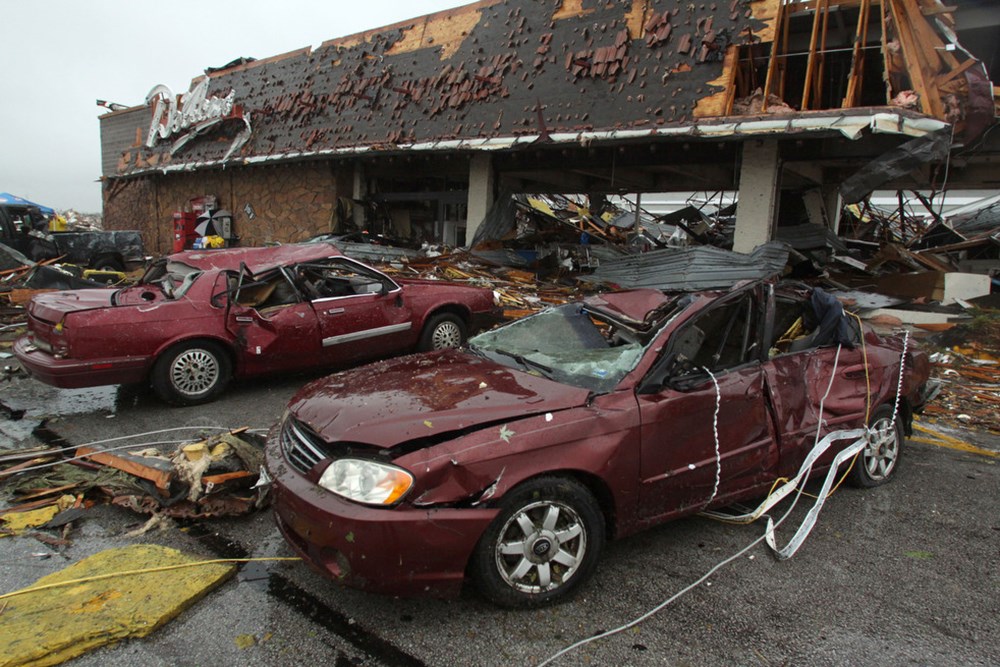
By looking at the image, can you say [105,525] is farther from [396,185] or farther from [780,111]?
[396,185]

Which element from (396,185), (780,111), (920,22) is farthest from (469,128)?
(920,22)

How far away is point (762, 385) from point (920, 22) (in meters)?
8.67

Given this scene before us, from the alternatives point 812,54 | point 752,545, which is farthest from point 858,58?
point 752,545

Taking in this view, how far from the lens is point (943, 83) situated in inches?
337

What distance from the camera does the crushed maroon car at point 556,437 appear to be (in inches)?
98.8

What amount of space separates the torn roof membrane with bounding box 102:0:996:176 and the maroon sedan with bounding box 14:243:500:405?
5092mm

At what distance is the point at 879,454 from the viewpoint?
427 centimetres

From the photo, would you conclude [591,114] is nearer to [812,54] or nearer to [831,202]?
[812,54]

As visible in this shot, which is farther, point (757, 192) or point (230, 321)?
point (757, 192)

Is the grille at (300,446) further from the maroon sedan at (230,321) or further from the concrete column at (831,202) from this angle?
the concrete column at (831,202)

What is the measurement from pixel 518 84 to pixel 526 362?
9.64m

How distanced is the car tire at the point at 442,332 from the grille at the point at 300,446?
3953 mm

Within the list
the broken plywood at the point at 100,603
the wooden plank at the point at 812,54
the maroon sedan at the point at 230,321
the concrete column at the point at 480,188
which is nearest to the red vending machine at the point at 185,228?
the concrete column at the point at 480,188

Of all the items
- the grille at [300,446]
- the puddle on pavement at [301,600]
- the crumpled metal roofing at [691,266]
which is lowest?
the puddle on pavement at [301,600]
